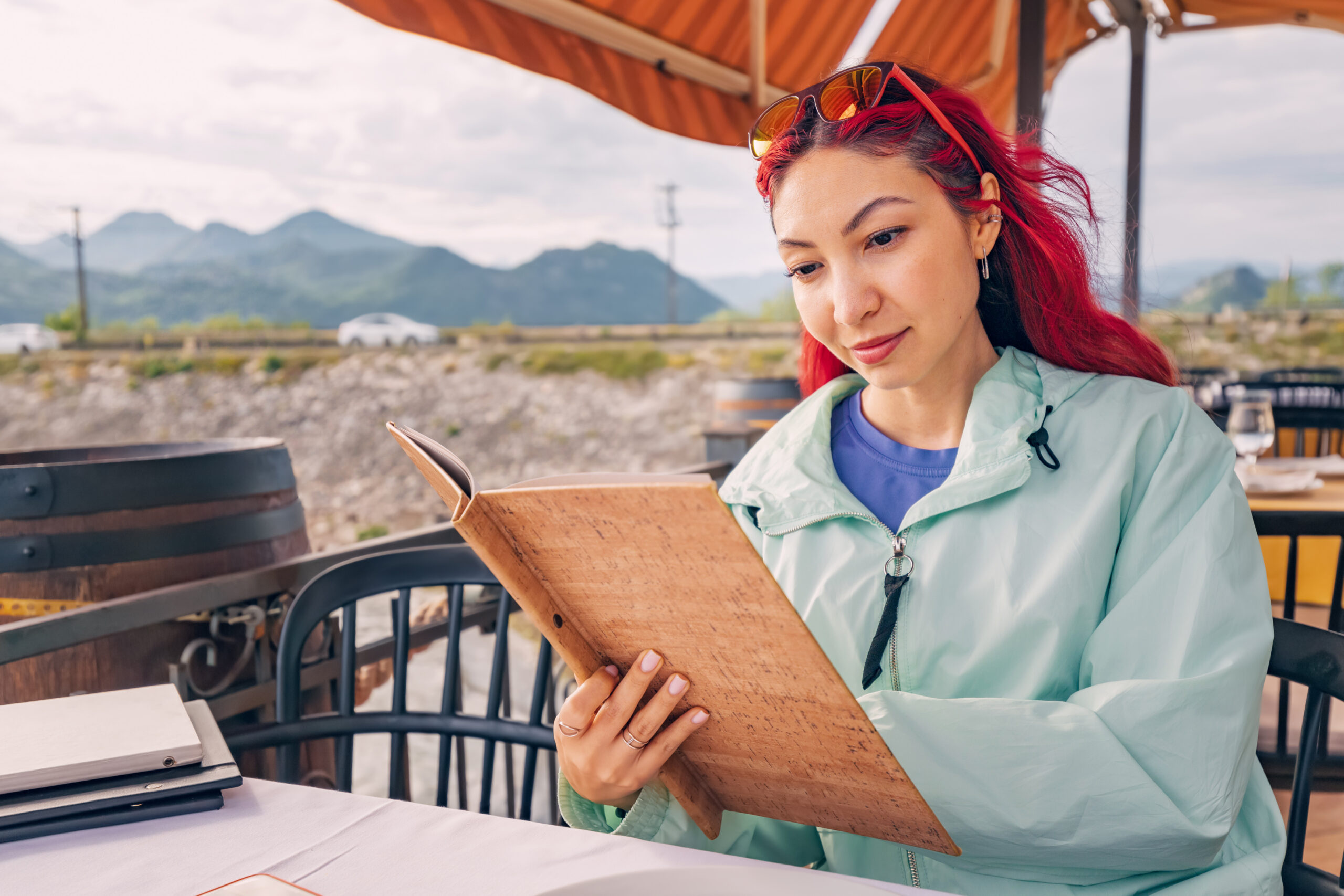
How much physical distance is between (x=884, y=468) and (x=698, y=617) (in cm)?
58

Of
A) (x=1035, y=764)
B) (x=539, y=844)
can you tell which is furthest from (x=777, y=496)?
(x=539, y=844)

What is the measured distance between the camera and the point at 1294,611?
1.36m

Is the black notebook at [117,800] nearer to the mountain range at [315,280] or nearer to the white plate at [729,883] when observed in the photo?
the white plate at [729,883]

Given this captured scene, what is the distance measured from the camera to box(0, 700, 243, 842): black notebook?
65 centimetres

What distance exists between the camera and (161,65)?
44.3m

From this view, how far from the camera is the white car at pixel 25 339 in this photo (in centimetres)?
2956

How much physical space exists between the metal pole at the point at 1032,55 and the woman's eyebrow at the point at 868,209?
2968 millimetres

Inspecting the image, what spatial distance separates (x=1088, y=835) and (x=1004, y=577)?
0.83 feet

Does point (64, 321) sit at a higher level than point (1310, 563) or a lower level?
higher

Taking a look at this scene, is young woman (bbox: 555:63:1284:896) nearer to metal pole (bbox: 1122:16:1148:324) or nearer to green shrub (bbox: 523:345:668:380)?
metal pole (bbox: 1122:16:1148:324)

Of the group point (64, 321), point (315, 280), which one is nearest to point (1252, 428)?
point (64, 321)

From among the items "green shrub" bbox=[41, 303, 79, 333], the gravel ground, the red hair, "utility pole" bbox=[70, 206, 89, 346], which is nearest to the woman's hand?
the red hair

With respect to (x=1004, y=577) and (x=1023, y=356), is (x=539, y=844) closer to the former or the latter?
(x=1004, y=577)

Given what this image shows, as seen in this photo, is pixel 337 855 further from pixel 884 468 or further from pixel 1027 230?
pixel 1027 230
